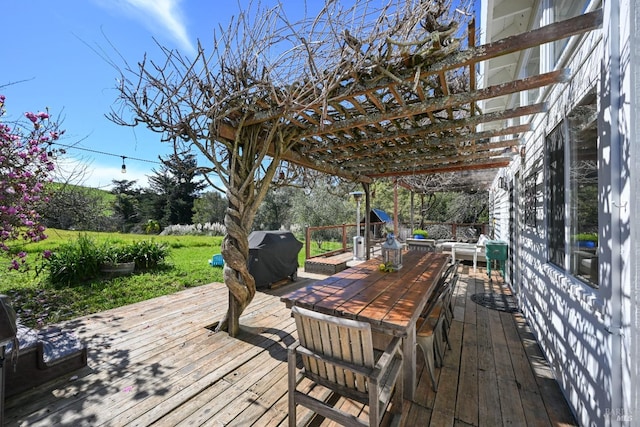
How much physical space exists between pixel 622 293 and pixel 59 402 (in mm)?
3855

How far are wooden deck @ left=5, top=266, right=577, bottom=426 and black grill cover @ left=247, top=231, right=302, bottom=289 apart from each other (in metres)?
1.37

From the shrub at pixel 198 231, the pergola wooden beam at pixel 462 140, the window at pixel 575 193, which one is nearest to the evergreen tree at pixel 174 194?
the shrub at pixel 198 231

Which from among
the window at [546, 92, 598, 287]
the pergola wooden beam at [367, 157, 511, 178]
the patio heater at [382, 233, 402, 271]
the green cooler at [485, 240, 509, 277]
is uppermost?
the pergola wooden beam at [367, 157, 511, 178]

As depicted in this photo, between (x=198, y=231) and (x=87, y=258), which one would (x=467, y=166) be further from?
(x=198, y=231)

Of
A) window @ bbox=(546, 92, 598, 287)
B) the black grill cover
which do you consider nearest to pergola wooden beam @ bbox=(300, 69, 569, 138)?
window @ bbox=(546, 92, 598, 287)

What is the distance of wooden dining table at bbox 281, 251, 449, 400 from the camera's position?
1.88 m

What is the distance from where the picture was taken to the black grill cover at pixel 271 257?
4.98m

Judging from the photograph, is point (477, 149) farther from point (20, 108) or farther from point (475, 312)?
point (20, 108)

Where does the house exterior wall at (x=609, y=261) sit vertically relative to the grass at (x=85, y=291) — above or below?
above

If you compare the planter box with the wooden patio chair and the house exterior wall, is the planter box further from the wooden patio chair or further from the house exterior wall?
the house exterior wall

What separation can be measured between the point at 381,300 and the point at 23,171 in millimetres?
4986

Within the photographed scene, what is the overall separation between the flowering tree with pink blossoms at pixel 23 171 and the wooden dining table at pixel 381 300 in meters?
4.03

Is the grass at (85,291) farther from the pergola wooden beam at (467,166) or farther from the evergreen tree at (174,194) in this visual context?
the evergreen tree at (174,194)

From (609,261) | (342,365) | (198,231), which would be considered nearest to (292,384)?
(342,365)
